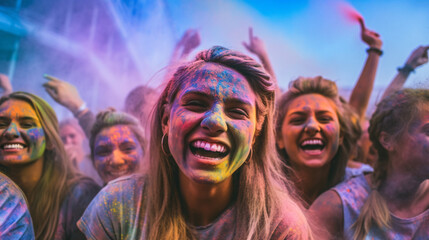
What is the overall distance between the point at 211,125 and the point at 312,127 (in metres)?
1.06

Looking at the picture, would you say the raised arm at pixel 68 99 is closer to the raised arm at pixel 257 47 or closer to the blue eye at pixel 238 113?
the raised arm at pixel 257 47

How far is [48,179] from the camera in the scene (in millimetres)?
2115

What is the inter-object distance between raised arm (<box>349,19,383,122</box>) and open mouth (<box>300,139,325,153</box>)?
754mm

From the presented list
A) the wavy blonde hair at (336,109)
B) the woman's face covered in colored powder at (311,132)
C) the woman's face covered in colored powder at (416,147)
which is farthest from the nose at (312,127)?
the woman's face covered in colored powder at (416,147)

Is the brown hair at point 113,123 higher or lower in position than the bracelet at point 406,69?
lower

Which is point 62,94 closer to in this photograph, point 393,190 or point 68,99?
point 68,99

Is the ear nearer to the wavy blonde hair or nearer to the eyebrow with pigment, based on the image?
the wavy blonde hair

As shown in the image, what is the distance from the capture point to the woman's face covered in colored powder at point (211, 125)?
1368 millimetres

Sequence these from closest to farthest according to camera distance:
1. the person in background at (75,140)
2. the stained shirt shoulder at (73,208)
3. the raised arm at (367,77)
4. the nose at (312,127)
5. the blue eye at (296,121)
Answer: the stained shirt shoulder at (73,208) → the nose at (312,127) → the blue eye at (296,121) → the raised arm at (367,77) → the person in background at (75,140)

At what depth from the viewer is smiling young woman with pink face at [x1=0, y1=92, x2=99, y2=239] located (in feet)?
6.34

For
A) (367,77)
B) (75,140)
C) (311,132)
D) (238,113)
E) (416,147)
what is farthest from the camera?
(75,140)

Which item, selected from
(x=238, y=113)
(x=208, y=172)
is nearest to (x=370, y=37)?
(x=238, y=113)

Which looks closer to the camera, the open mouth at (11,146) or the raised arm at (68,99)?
the open mouth at (11,146)

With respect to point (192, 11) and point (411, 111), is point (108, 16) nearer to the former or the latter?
point (192, 11)
